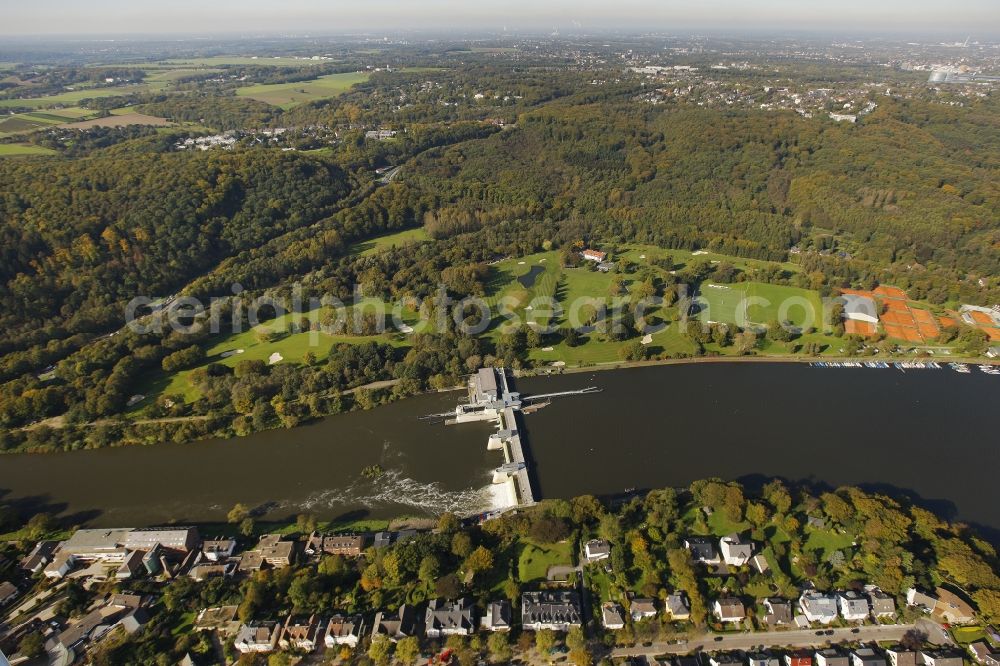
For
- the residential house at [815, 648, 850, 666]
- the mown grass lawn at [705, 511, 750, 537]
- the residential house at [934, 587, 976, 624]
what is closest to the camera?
A: the residential house at [815, 648, 850, 666]

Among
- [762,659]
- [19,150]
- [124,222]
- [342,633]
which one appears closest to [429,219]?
[124,222]

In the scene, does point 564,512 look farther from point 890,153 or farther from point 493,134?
point 493,134

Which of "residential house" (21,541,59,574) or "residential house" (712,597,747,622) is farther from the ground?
"residential house" (21,541,59,574)

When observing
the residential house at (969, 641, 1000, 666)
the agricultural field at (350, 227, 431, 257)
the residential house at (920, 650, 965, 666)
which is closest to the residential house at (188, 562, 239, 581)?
the residential house at (920, 650, 965, 666)

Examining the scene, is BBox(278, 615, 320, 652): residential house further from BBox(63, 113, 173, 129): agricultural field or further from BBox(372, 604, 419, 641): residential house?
BBox(63, 113, 173, 129): agricultural field

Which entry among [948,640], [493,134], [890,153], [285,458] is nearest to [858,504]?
[948,640]

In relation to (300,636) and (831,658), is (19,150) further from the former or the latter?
(831,658)
